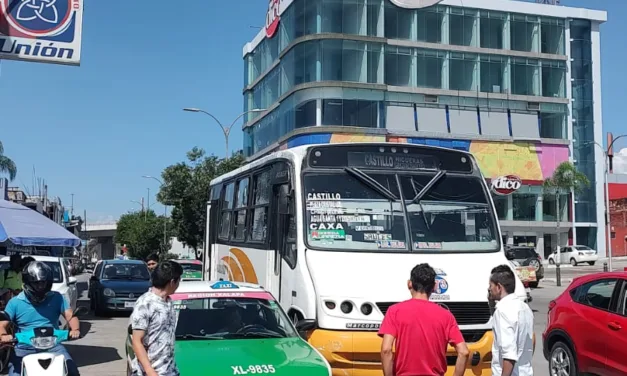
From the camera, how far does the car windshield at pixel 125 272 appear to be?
20753 millimetres

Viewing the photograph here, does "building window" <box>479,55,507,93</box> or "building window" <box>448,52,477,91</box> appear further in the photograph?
"building window" <box>479,55,507,93</box>

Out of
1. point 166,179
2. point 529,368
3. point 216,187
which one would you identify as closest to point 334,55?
point 166,179

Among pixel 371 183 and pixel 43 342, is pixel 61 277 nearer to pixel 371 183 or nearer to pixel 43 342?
pixel 371 183

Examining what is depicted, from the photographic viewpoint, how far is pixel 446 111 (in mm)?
58719

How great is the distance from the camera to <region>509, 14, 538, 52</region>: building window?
201ft

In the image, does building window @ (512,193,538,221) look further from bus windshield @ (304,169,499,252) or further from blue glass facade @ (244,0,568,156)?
A: bus windshield @ (304,169,499,252)

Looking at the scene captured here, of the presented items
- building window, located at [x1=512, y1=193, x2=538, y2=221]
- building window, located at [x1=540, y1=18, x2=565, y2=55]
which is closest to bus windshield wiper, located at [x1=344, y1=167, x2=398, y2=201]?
building window, located at [x1=512, y1=193, x2=538, y2=221]

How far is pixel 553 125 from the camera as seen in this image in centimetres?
6234

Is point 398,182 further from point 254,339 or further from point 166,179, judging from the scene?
point 166,179

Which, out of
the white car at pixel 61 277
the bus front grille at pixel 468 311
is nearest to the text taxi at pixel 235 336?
the bus front grille at pixel 468 311

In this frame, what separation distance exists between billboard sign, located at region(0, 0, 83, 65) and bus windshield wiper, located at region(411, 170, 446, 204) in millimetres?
8461

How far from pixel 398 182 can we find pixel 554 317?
277 centimetres

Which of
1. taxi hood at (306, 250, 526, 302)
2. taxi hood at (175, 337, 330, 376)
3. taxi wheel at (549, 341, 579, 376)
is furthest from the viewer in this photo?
taxi wheel at (549, 341, 579, 376)

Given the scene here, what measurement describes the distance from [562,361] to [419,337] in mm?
4896
